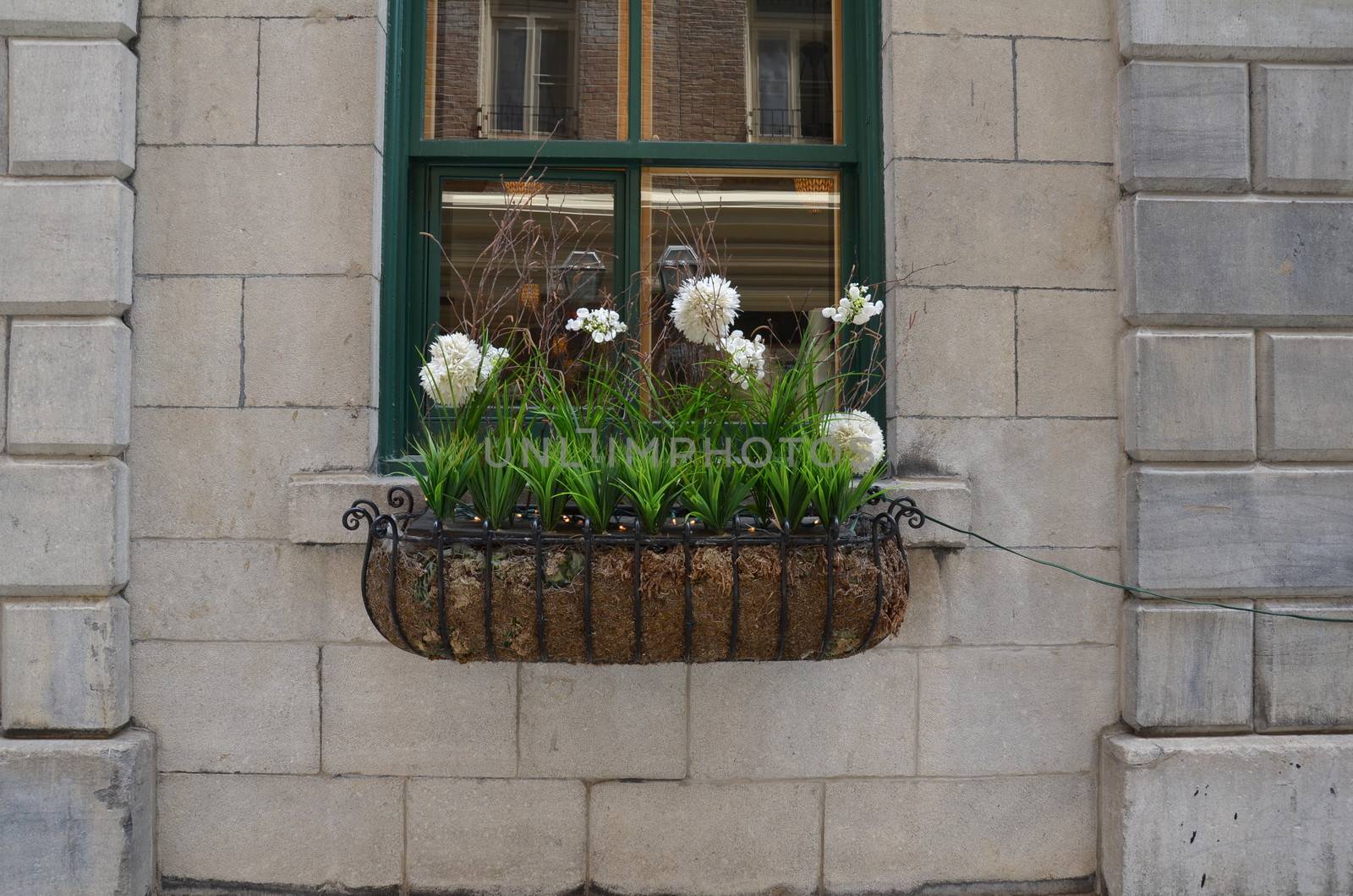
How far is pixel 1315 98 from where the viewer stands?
3.17m

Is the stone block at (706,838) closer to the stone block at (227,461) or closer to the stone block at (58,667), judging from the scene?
the stone block at (227,461)

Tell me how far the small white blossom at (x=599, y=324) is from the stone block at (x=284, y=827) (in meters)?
1.60

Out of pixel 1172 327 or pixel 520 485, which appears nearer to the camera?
pixel 520 485

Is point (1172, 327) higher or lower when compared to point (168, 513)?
higher

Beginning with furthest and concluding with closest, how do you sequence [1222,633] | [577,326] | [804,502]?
[1222,633] < [577,326] < [804,502]

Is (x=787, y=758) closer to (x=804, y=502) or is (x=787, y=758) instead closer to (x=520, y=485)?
(x=804, y=502)

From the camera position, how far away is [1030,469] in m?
3.21

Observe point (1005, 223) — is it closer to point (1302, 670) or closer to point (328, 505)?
point (1302, 670)

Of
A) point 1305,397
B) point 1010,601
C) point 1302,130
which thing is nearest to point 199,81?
point 1010,601

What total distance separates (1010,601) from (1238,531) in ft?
2.46

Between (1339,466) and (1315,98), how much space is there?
1208 millimetres

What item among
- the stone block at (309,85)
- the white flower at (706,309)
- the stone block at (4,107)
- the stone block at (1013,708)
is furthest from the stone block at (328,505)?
the stone block at (1013,708)

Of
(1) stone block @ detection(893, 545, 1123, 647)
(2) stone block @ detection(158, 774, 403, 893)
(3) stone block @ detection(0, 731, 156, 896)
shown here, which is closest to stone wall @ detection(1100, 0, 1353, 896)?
(1) stone block @ detection(893, 545, 1123, 647)

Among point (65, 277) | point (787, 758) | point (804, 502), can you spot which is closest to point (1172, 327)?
point (804, 502)
